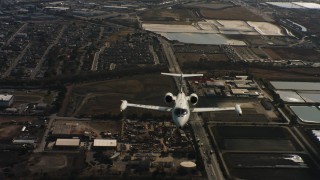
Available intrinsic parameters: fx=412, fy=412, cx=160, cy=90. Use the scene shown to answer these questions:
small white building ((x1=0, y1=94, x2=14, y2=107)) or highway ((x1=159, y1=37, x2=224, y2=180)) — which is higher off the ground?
small white building ((x1=0, y1=94, x2=14, y2=107))

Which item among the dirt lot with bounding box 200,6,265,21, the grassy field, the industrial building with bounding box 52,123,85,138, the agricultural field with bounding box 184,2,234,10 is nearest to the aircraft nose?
the industrial building with bounding box 52,123,85,138

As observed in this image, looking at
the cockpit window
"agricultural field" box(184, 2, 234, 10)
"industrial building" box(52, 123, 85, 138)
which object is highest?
"agricultural field" box(184, 2, 234, 10)

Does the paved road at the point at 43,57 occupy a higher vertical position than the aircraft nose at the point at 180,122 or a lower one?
higher

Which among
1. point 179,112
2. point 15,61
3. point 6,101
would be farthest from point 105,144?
point 15,61

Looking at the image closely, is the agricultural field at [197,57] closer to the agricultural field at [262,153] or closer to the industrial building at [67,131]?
the agricultural field at [262,153]

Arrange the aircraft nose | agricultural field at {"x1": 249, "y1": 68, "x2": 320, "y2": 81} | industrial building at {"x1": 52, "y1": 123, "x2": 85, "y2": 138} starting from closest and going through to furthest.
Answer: the aircraft nose
industrial building at {"x1": 52, "y1": 123, "x2": 85, "y2": 138}
agricultural field at {"x1": 249, "y1": 68, "x2": 320, "y2": 81}

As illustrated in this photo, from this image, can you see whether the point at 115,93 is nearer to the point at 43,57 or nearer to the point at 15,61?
the point at 43,57

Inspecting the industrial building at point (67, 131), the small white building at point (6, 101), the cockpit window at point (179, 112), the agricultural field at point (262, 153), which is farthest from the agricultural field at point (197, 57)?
the cockpit window at point (179, 112)

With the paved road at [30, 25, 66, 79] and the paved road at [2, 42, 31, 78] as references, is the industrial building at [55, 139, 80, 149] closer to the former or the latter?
the paved road at [30, 25, 66, 79]
